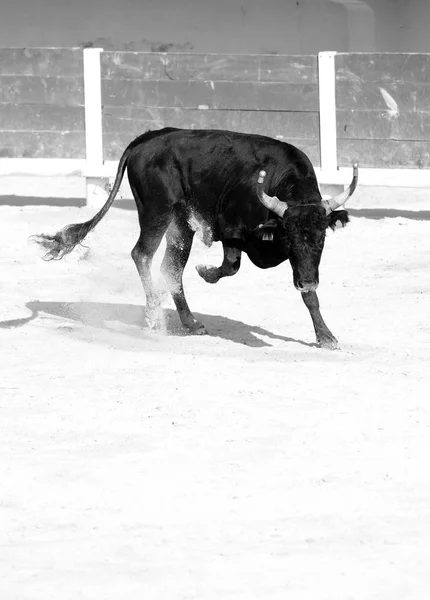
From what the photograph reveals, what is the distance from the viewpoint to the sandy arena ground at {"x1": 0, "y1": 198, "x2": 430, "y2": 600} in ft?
11.7

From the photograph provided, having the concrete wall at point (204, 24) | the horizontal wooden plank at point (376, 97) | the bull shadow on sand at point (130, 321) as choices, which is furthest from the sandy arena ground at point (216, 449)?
the concrete wall at point (204, 24)

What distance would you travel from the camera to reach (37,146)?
469 inches

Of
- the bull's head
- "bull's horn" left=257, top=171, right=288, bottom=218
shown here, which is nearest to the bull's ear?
the bull's head

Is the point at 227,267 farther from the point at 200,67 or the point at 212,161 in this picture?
the point at 200,67

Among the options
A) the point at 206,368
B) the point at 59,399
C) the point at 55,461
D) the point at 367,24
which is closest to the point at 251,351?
the point at 206,368

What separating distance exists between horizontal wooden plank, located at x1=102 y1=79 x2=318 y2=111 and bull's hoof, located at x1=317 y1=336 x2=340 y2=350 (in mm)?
5194

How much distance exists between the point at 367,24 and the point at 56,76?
12.2 ft

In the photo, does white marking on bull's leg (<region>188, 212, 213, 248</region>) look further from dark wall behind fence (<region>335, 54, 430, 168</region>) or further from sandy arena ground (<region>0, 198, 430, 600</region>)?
dark wall behind fence (<region>335, 54, 430, 168</region>)

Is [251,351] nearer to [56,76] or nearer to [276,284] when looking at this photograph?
[276,284]

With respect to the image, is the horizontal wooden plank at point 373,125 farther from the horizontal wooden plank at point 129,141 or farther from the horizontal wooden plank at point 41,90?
the horizontal wooden plank at point 41,90

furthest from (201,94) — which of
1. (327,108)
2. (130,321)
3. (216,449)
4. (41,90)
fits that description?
(216,449)

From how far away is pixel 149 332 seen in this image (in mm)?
7043

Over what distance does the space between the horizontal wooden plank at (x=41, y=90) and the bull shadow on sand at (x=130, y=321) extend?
169 inches

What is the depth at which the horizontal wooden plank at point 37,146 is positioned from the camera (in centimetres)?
1182
